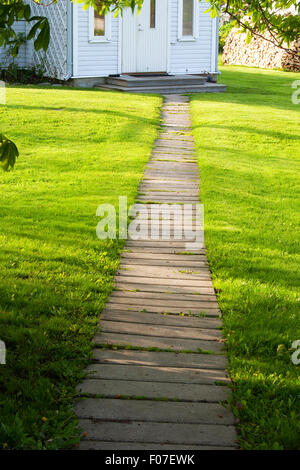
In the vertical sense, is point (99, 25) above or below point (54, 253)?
above

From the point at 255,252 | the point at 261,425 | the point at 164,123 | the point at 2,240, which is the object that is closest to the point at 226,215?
the point at 255,252

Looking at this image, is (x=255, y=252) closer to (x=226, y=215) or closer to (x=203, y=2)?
(x=226, y=215)

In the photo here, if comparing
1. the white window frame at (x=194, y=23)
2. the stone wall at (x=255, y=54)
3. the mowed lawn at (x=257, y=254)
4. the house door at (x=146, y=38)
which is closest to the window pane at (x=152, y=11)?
the house door at (x=146, y=38)

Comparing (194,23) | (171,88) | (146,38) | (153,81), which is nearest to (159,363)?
(171,88)

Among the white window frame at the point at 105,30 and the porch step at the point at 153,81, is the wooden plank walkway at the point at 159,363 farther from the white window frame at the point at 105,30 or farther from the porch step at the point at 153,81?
the white window frame at the point at 105,30

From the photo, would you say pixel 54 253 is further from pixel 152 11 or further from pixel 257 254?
pixel 152 11

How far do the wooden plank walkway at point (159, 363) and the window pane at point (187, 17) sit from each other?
56.8 ft

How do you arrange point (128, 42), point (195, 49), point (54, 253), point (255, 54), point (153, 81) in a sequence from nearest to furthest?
1. point (54, 253)
2. point (153, 81)
3. point (128, 42)
4. point (195, 49)
5. point (255, 54)

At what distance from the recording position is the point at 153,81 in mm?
21250

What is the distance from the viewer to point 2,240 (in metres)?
6.94

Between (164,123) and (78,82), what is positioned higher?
(78,82)

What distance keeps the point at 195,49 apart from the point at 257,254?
58.0ft

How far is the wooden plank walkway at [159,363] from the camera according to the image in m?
3.51

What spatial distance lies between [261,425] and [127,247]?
3.72 m
